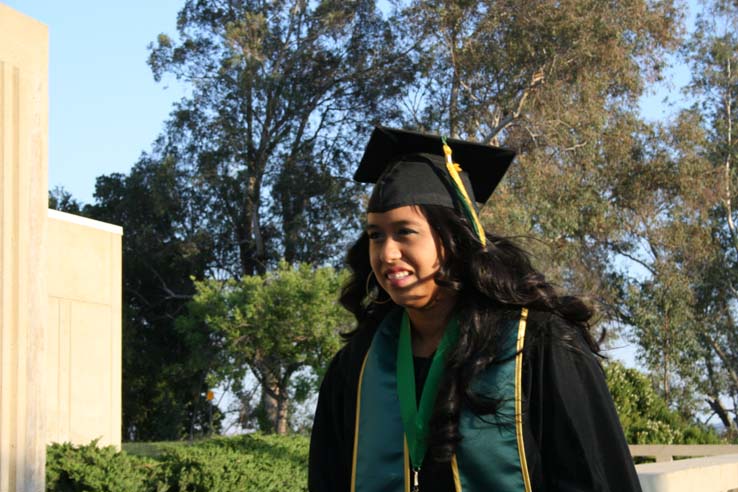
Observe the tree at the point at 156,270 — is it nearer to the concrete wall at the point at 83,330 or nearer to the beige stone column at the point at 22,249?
the concrete wall at the point at 83,330

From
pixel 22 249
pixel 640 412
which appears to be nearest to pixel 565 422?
pixel 22 249

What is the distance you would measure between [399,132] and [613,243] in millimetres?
26987

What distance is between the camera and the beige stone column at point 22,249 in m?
6.75

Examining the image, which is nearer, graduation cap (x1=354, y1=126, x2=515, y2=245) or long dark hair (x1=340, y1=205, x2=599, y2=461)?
long dark hair (x1=340, y1=205, x2=599, y2=461)

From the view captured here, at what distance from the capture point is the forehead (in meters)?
2.59

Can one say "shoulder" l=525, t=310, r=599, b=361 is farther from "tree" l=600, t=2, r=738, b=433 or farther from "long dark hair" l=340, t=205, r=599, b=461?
"tree" l=600, t=2, r=738, b=433

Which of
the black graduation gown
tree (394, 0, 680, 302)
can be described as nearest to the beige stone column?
the black graduation gown

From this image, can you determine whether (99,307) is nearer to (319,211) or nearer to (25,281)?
(25,281)

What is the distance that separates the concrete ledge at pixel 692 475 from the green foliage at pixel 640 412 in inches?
235

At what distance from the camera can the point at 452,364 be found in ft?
8.09

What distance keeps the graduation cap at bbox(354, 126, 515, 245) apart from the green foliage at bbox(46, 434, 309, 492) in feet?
18.8

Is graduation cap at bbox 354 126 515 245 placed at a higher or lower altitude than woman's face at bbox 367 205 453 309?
higher

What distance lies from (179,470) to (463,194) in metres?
6.26

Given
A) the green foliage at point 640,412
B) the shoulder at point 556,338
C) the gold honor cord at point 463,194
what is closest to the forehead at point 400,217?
the gold honor cord at point 463,194
